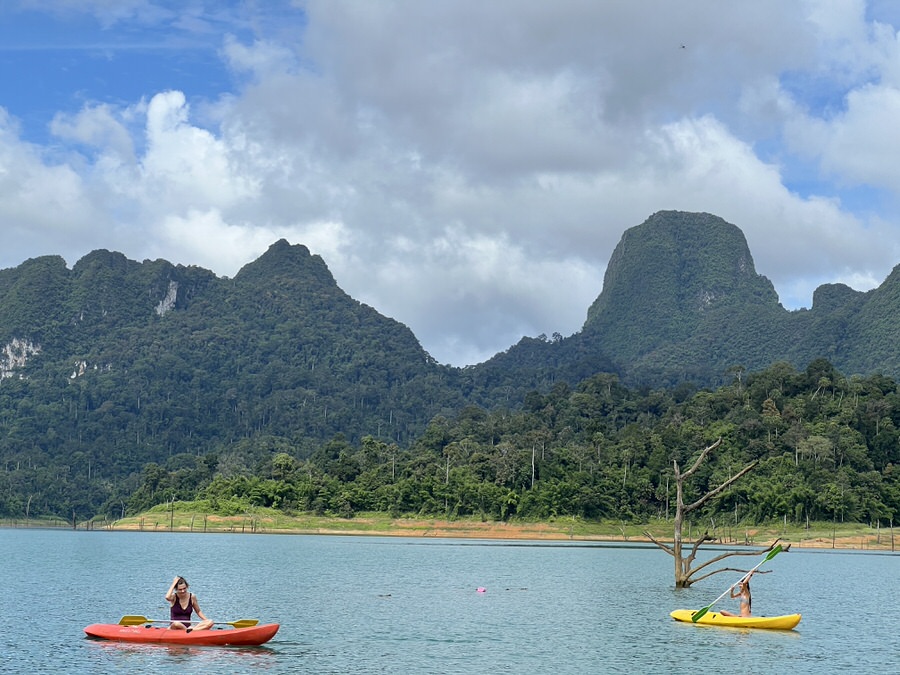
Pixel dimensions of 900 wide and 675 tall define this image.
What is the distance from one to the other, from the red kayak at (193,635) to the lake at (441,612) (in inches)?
17.1

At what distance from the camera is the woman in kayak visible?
3400 centimetres

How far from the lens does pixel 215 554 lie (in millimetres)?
83125

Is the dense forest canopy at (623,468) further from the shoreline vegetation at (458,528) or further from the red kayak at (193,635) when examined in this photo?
the red kayak at (193,635)

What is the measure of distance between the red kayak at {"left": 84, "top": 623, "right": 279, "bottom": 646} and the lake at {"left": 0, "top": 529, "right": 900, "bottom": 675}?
0.43m

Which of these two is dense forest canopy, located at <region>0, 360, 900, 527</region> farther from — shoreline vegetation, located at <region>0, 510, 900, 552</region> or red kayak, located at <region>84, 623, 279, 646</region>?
red kayak, located at <region>84, 623, 279, 646</region>

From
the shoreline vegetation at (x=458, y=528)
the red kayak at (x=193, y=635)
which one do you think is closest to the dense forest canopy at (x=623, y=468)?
the shoreline vegetation at (x=458, y=528)

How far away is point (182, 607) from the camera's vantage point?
113 ft

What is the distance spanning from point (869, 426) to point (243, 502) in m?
78.0

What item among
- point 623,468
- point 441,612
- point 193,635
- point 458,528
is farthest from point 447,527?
point 193,635

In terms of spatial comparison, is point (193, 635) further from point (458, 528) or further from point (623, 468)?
point (623, 468)

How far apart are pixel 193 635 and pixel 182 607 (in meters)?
1.06

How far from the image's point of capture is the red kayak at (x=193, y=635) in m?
33.8

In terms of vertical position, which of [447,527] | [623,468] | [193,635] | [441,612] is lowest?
[441,612]

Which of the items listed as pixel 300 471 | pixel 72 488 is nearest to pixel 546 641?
pixel 300 471
